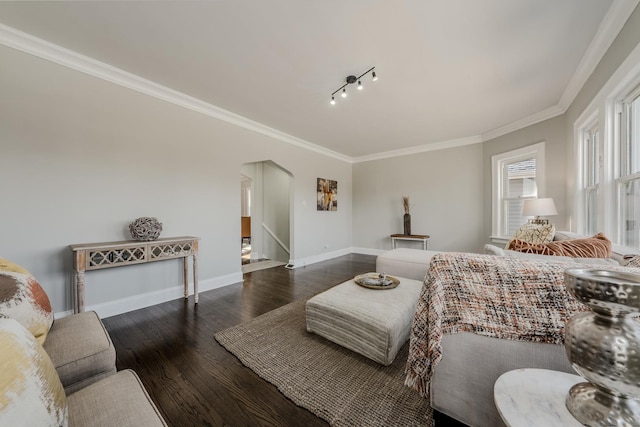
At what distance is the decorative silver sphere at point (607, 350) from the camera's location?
0.57 meters

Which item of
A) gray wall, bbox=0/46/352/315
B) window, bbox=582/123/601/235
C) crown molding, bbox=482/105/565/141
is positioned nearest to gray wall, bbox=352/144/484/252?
crown molding, bbox=482/105/565/141

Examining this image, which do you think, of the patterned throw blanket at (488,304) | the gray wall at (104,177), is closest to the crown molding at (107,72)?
the gray wall at (104,177)

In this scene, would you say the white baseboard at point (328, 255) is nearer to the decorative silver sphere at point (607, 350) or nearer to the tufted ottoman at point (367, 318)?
the tufted ottoman at point (367, 318)

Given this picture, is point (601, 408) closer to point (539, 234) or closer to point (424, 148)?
point (539, 234)

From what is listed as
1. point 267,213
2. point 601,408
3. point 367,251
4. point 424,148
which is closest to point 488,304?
point 601,408

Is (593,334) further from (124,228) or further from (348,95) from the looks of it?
(124,228)

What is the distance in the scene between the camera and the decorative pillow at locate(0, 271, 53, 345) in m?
0.97

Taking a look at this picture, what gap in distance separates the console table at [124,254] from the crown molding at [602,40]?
425 centimetres

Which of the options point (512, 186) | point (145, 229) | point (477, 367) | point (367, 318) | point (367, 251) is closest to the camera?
point (477, 367)

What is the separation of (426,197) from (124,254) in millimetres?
5194

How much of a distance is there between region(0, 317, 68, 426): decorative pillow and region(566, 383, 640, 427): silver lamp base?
1.38 metres

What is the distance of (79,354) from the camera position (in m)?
1.04

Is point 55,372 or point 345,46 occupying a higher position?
point 345,46

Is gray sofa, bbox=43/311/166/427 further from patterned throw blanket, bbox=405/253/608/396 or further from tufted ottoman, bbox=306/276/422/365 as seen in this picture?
tufted ottoman, bbox=306/276/422/365
